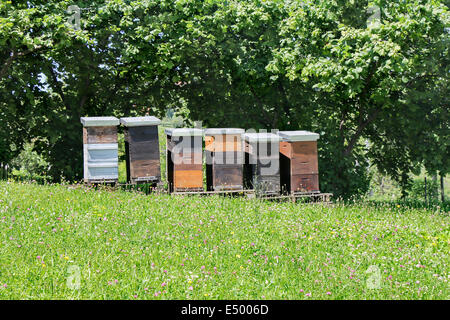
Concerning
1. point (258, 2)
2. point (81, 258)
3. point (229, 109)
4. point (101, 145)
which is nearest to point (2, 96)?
point (101, 145)

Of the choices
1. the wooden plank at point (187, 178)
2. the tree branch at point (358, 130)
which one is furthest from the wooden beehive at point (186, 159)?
the tree branch at point (358, 130)

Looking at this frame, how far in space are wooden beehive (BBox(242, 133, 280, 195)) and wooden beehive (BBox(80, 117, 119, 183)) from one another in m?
3.20

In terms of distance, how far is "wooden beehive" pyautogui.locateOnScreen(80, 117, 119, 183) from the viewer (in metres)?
11.1

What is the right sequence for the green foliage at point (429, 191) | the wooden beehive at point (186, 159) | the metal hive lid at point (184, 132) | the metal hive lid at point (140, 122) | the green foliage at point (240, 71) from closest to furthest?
the metal hive lid at point (184, 132) → the wooden beehive at point (186, 159) → the metal hive lid at point (140, 122) → the green foliage at point (240, 71) → the green foliage at point (429, 191)

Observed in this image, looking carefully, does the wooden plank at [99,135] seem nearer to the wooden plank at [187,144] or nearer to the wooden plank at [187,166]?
the wooden plank at [187,144]

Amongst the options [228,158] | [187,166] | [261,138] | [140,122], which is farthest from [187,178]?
[261,138]

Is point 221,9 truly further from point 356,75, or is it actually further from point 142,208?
point 142,208

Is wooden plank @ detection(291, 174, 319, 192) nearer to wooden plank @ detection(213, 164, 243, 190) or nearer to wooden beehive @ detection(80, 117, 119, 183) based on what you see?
wooden plank @ detection(213, 164, 243, 190)

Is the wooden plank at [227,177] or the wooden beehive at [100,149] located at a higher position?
the wooden beehive at [100,149]

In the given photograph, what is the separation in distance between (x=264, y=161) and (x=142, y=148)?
2986mm

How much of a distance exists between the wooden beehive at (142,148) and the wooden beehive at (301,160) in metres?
3.17

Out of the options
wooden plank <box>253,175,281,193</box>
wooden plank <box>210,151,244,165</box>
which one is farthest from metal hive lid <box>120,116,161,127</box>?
wooden plank <box>253,175,281,193</box>

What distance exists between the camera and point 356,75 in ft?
38.1

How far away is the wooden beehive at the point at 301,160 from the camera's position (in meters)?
11.4
